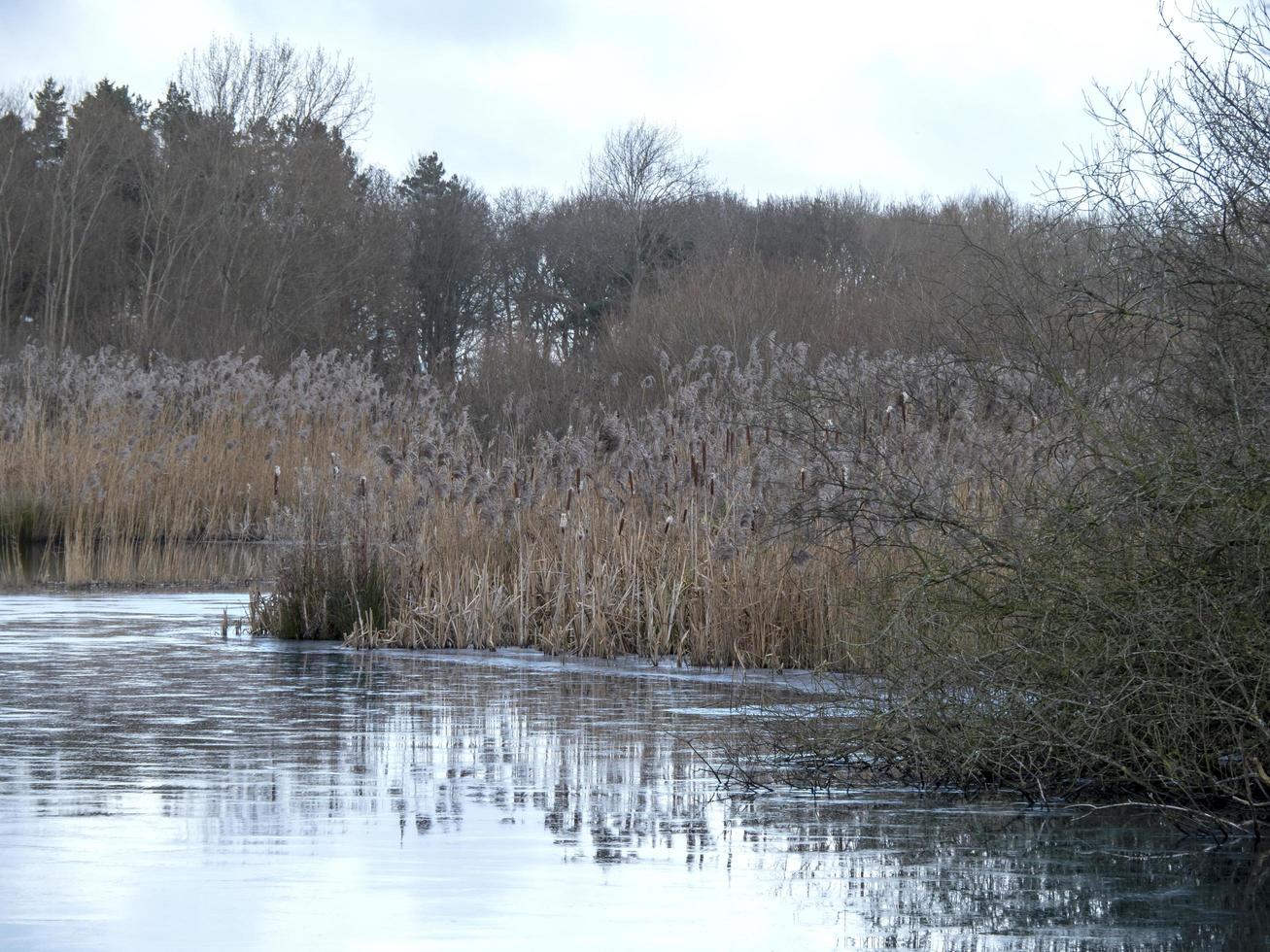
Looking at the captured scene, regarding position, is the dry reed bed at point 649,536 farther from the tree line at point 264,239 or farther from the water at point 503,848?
the tree line at point 264,239

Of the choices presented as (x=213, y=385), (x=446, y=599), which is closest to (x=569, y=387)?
(x=213, y=385)

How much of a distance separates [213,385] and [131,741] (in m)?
15.8

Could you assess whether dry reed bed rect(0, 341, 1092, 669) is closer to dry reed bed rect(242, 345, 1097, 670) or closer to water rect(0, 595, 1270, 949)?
dry reed bed rect(242, 345, 1097, 670)

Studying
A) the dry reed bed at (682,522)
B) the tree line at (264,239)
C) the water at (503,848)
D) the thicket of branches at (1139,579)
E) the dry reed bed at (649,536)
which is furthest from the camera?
the tree line at (264,239)

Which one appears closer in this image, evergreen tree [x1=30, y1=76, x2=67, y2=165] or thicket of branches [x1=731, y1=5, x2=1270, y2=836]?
thicket of branches [x1=731, y1=5, x2=1270, y2=836]

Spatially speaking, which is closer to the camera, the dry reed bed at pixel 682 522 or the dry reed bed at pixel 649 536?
the dry reed bed at pixel 682 522

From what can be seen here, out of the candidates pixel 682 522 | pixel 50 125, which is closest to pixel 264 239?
pixel 50 125

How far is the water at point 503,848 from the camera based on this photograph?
4035mm

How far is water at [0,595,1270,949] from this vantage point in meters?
4.04

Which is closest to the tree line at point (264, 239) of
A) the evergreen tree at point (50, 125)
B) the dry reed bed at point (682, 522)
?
the evergreen tree at point (50, 125)

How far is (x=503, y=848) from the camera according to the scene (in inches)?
194

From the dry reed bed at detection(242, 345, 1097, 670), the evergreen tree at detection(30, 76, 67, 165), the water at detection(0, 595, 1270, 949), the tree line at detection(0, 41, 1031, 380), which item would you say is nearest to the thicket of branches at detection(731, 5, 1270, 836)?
the water at detection(0, 595, 1270, 949)

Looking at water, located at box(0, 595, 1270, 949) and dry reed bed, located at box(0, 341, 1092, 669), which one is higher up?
dry reed bed, located at box(0, 341, 1092, 669)

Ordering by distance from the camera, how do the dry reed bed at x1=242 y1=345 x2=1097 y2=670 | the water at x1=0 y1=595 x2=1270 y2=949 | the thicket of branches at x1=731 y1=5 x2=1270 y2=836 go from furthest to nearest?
the dry reed bed at x1=242 y1=345 x2=1097 y2=670
the thicket of branches at x1=731 y1=5 x2=1270 y2=836
the water at x1=0 y1=595 x2=1270 y2=949
